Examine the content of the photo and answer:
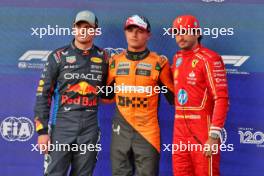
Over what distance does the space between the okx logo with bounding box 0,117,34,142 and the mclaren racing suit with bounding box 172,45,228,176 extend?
1313mm

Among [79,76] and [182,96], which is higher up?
[79,76]

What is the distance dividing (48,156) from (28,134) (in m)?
0.55

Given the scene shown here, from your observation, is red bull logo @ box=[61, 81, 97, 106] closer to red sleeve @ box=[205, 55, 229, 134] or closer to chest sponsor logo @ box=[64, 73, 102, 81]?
chest sponsor logo @ box=[64, 73, 102, 81]

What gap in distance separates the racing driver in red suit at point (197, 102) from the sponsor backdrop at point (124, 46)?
48 centimetres

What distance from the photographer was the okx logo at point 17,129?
3455 millimetres

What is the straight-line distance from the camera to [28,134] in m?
3.47

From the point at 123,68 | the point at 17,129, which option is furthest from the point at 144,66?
the point at 17,129

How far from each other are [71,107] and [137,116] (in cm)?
47

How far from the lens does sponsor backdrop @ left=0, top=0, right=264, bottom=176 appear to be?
3.30 meters

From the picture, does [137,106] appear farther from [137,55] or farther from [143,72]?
[137,55]

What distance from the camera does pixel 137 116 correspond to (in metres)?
2.86

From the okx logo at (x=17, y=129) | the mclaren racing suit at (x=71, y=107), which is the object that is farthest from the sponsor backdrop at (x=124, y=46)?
the mclaren racing suit at (x=71, y=107)
